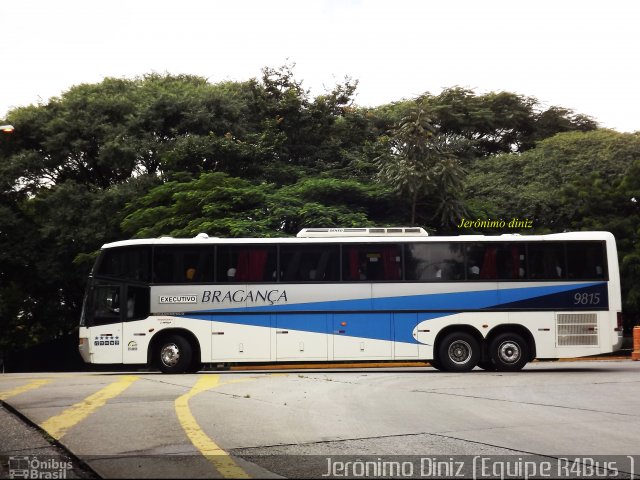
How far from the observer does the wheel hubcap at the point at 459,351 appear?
20703mm

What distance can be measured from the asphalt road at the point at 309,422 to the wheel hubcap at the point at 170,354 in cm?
379

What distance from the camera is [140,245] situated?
20.9 m

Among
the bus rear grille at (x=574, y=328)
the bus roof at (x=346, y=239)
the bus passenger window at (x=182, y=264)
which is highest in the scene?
the bus roof at (x=346, y=239)

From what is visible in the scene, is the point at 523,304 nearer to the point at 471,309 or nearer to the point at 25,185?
the point at 471,309

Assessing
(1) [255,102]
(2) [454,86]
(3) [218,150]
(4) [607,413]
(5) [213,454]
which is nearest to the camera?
(5) [213,454]

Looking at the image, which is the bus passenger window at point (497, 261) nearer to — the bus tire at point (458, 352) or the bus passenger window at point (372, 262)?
the bus tire at point (458, 352)

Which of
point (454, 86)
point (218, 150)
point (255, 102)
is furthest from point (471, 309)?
point (454, 86)

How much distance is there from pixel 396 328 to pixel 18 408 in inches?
427

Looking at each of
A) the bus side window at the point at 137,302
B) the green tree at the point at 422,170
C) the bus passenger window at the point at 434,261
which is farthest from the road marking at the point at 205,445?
the green tree at the point at 422,170

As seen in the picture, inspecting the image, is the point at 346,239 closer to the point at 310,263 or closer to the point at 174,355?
the point at 310,263

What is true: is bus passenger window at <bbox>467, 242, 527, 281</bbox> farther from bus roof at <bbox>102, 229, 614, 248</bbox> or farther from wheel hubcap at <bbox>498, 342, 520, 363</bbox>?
wheel hubcap at <bbox>498, 342, 520, 363</bbox>

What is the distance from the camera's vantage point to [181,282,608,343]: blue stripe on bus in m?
20.7

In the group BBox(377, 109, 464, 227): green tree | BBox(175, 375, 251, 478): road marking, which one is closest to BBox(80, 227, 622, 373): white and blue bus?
BBox(175, 375, 251, 478): road marking

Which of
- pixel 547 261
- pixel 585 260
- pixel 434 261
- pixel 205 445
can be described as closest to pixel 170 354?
pixel 434 261
